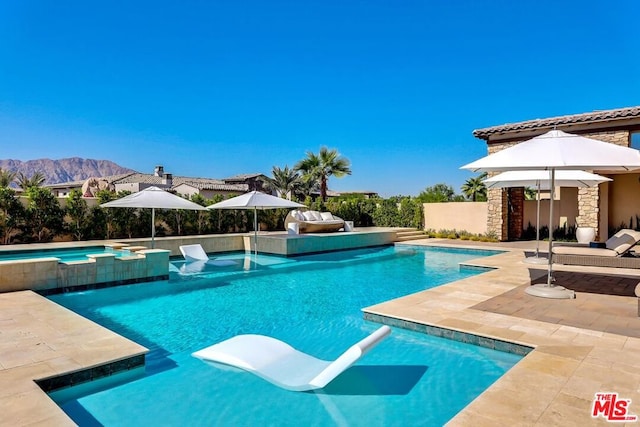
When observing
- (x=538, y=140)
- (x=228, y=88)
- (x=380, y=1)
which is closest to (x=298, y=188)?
(x=228, y=88)

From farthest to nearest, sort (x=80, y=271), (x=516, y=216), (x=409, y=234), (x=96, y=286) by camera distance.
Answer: (x=409, y=234) → (x=516, y=216) → (x=96, y=286) → (x=80, y=271)

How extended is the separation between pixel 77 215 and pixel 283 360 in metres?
14.2

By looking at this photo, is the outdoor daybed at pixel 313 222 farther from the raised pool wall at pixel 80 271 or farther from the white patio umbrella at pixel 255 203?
the raised pool wall at pixel 80 271

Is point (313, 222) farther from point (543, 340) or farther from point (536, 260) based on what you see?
point (543, 340)

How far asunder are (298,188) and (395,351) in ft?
125

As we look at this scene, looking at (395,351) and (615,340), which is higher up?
(615,340)

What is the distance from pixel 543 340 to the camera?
462cm

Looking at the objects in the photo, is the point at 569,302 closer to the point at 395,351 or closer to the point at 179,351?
the point at 395,351

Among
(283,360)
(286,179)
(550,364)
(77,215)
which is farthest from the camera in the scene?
(286,179)

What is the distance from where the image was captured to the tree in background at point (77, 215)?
15203 mm

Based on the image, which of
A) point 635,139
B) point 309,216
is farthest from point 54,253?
point 635,139

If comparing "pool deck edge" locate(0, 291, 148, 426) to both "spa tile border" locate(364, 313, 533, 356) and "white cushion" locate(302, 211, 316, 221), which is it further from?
"white cushion" locate(302, 211, 316, 221)

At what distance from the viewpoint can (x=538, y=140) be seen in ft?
20.9

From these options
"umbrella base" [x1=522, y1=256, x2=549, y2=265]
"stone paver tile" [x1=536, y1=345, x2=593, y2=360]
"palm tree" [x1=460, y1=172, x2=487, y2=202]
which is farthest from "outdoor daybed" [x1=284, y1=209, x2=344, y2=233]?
"palm tree" [x1=460, y1=172, x2=487, y2=202]
